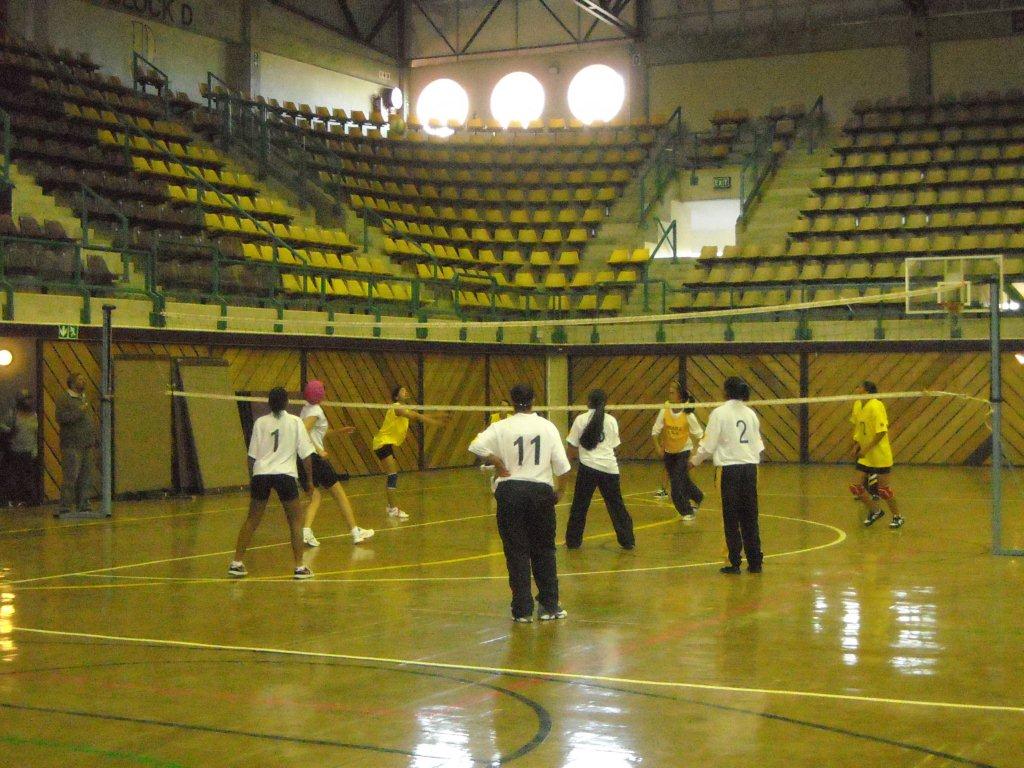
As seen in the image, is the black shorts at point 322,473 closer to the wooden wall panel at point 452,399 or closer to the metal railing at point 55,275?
the metal railing at point 55,275

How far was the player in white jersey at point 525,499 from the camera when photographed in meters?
9.76

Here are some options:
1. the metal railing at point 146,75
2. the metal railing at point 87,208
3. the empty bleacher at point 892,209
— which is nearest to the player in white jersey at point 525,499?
the metal railing at point 87,208

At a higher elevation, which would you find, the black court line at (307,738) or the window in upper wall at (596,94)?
the window in upper wall at (596,94)

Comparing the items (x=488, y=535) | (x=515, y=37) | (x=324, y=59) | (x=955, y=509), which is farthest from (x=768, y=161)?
(x=488, y=535)

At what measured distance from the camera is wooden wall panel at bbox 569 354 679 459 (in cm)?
2900

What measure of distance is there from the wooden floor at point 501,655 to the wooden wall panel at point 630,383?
46.1ft

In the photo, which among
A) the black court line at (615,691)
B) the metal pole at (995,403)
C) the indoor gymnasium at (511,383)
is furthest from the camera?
the metal pole at (995,403)

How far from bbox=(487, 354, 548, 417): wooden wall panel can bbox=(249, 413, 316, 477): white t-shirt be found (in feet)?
52.2

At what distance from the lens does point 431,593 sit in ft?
36.5

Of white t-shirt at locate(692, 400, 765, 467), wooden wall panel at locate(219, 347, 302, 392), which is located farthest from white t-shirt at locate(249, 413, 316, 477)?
wooden wall panel at locate(219, 347, 302, 392)

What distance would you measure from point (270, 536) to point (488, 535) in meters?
2.50

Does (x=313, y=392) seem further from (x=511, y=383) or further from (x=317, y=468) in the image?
(x=511, y=383)

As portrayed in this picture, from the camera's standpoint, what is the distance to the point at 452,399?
89.6ft

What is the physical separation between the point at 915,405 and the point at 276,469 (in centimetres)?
1840
